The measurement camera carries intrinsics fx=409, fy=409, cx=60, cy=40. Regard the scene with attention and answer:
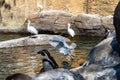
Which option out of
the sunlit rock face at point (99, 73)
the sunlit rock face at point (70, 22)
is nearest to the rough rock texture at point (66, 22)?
the sunlit rock face at point (70, 22)

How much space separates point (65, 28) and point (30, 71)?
8801 millimetres

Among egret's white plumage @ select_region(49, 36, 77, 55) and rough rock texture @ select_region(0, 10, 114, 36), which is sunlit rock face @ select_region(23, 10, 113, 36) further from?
egret's white plumage @ select_region(49, 36, 77, 55)

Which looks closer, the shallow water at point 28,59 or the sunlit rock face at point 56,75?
the sunlit rock face at point 56,75

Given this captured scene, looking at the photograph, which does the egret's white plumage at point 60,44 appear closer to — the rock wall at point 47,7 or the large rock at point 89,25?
the large rock at point 89,25

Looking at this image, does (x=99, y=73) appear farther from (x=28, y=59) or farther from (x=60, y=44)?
(x=28, y=59)

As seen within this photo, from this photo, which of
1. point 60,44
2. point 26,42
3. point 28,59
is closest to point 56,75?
point 60,44

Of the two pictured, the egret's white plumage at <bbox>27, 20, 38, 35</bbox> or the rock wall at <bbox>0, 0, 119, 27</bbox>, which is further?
the rock wall at <bbox>0, 0, 119, 27</bbox>

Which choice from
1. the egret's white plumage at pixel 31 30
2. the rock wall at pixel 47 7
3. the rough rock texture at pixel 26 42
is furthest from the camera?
the rock wall at pixel 47 7

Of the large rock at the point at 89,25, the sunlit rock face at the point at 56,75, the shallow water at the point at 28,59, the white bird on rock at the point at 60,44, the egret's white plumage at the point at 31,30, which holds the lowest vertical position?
the egret's white plumage at the point at 31,30

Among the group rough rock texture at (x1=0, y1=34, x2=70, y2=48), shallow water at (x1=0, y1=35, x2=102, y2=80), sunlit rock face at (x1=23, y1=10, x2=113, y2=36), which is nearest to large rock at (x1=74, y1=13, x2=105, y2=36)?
sunlit rock face at (x1=23, y1=10, x2=113, y2=36)

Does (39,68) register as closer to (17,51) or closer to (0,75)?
(0,75)

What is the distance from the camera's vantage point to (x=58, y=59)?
40.3 ft

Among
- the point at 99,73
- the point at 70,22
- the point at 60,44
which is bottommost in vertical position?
the point at 70,22

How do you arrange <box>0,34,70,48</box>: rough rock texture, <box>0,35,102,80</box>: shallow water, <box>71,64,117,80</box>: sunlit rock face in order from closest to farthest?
<box>71,64,117,80</box>: sunlit rock face, <box>0,35,102,80</box>: shallow water, <box>0,34,70,48</box>: rough rock texture
